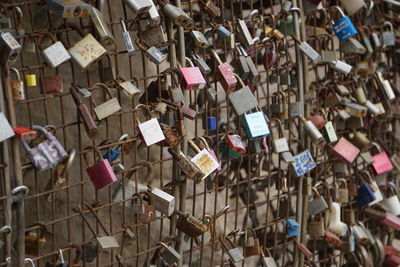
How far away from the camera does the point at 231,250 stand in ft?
6.19

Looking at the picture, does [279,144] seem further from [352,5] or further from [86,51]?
[86,51]

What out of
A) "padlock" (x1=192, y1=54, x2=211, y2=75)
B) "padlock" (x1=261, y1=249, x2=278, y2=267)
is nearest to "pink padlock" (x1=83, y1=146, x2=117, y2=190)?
"padlock" (x1=192, y1=54, x2=211, y2=75)

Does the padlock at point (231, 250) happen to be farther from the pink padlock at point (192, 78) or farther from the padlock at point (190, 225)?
the pink padlock at point (192, 78)

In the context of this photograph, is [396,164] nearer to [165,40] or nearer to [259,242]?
[259,242]

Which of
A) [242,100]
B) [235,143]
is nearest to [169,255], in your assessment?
[235,143]

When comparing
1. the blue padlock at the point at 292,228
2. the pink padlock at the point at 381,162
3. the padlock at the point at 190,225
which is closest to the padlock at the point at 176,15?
the padlock at the point at 190,225

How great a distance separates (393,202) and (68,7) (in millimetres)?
1443

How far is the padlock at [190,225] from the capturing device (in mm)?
1764

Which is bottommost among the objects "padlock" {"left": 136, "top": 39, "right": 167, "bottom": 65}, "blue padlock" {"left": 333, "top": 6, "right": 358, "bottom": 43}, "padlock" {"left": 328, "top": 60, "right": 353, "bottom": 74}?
"padlock" {"left": 328, "top": 60, "right": 353, "bottom": 74}

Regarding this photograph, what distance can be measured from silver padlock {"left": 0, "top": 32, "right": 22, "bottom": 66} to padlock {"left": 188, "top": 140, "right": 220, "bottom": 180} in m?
0.53

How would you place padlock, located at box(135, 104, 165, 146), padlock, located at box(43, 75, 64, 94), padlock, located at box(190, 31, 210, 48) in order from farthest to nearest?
1. padlock, located at box(190, 31, 210, 48)
2. padlock, located at box(135, 104, 165, 146)
3. padlock, located at box(43, 75, 64, 94)

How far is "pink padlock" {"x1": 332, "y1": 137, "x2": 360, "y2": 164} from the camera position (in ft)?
7.11

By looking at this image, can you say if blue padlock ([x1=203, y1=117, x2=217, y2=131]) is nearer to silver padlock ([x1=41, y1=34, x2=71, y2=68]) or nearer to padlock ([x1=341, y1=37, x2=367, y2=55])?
silver padlock ([x1=41, y1=34, x2=71, y2=68])

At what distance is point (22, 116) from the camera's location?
1.87 m
